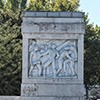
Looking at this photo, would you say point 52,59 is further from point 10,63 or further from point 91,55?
point 91,55

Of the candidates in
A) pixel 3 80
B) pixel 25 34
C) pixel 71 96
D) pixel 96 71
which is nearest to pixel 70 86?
pixel 71 96

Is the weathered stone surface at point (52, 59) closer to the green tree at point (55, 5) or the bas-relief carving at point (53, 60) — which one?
the bas-relief carving at point (53, 60)

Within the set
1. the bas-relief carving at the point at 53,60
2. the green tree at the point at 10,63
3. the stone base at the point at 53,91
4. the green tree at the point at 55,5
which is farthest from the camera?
the green tree at the point at 55,5

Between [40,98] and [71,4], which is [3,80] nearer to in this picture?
[40,98]

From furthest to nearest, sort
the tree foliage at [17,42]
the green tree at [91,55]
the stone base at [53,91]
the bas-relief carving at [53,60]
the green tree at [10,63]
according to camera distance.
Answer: the green tree at [91,55] → the tree foliage at [17,42] → the green tree at [10,63] → the bas-relief carving at [53,60] → the stone base at [53,91]

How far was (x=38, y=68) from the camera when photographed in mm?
22547

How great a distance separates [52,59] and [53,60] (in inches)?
2.8

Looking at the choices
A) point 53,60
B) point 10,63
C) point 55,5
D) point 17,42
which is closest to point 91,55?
point 55,5

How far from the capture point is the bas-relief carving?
2253 cm

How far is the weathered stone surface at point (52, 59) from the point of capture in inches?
878

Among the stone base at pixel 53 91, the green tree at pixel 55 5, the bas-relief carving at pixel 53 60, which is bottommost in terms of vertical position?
the stone base at pixel 53 91

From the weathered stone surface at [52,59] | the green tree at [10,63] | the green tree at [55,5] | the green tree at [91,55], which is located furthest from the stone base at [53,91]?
the green tree at [55,5]

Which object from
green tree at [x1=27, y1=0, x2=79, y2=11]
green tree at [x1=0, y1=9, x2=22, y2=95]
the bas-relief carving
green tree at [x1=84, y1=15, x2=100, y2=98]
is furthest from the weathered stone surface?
green tree at [x1=27, y1=0, x2=79, y2=11]

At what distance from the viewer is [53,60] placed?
2258 centimetres
